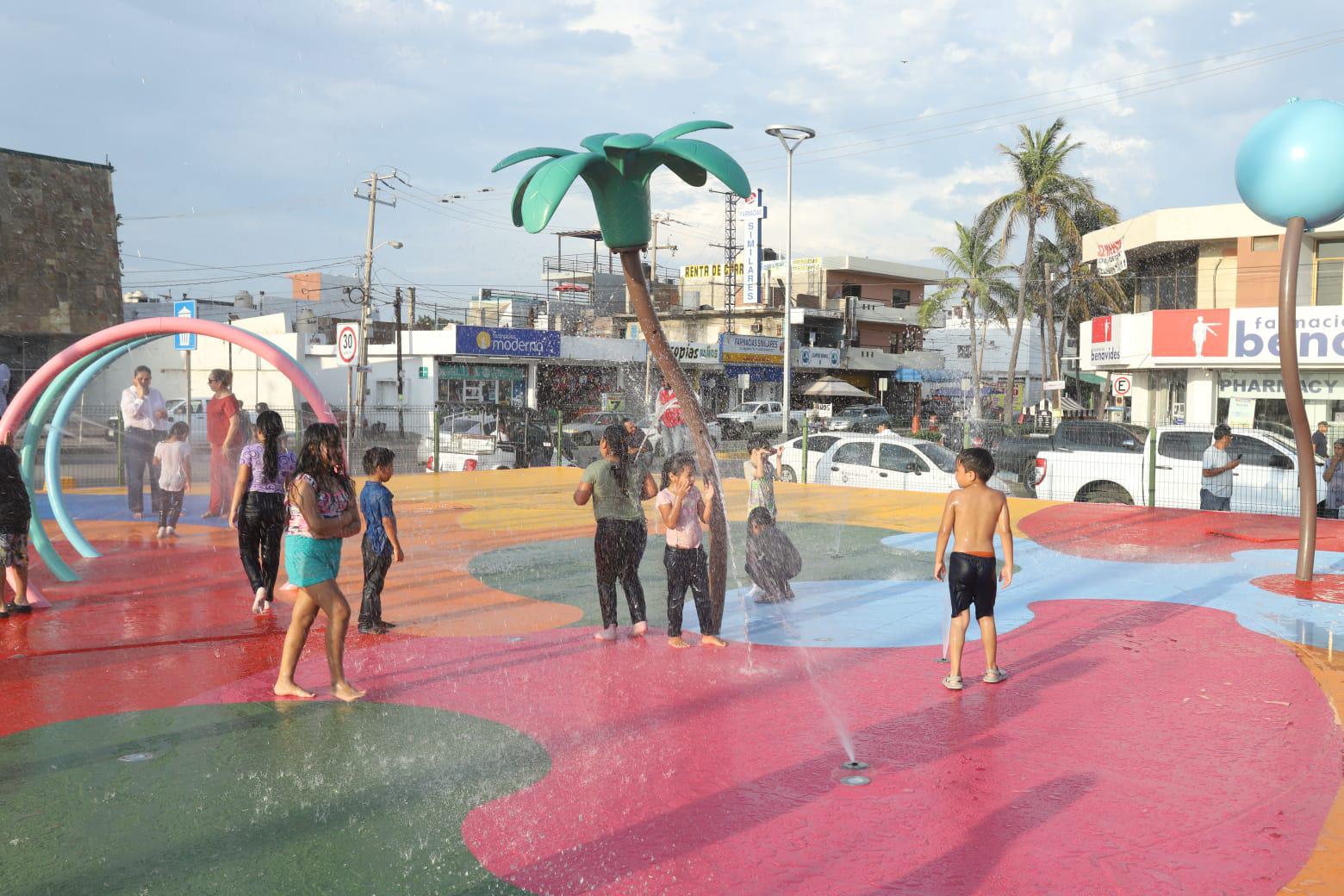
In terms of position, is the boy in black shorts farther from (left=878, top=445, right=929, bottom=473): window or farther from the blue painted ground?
(left=878, top=445, right=929, bottom=473): window

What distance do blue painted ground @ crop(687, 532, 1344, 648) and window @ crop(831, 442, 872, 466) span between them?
5741 mm

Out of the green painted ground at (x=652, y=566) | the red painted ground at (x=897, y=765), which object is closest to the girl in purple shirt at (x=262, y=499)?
the red painted ground at (x=897, y=765)

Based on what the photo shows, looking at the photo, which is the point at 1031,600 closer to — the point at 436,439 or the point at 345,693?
the point at 345,693

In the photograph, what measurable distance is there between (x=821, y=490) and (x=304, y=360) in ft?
96.1

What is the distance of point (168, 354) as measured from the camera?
1524 inches

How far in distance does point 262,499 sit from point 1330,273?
91.0 ft

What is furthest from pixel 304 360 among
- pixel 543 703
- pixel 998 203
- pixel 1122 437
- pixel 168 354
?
pixel 543 703

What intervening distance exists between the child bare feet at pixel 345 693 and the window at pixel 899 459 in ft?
40.7

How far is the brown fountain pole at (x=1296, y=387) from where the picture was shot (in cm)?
936

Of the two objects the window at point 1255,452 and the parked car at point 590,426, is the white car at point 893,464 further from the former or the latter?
the parked car at point 590,426

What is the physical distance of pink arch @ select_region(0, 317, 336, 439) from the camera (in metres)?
8.91

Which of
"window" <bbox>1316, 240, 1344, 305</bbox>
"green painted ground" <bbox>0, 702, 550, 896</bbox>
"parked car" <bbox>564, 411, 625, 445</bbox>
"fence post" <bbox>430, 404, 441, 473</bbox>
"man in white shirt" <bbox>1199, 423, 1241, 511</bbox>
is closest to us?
"green painted ground" <bbox>0, 702, 550, 896</bbox>

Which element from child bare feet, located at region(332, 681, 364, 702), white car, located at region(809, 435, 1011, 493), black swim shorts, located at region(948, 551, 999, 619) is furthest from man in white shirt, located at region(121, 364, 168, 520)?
white car, located at region(809, 435, 1011, 493)

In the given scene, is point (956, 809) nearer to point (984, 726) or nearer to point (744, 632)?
point (984, 726)
